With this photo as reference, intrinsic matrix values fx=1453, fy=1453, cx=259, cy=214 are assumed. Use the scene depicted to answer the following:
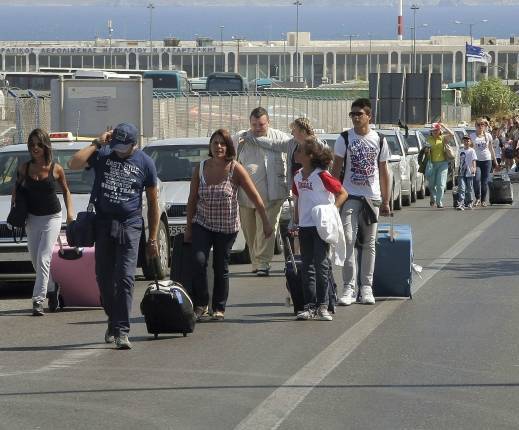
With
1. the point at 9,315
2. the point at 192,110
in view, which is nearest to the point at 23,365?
the point at 9,315

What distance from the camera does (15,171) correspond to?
1611 centimetres

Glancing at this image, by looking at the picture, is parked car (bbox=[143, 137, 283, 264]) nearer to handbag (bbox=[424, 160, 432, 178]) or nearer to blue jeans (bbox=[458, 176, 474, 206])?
blue jeans (bbox=[458, 176, 474, 206])

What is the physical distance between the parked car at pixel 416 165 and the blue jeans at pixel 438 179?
3.12 ft

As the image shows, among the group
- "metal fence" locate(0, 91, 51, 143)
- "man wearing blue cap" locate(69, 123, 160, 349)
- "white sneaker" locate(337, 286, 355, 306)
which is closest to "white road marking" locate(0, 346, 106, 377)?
"man wearing blue cap" locate(69, 123, 160, 349)

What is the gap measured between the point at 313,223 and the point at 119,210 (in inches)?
80.0

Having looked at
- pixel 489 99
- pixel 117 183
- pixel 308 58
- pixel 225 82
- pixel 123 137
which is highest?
pixel 123 137

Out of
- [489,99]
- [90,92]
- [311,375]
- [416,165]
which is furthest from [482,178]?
[489,99]

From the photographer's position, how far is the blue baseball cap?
1053 cm

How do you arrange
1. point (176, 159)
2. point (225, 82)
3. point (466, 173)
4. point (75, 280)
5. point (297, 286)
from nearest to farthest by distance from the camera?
1. point (297, 286)
2. point (75, 280)
3. point (176, 159)
4. point (466, 173)
5. point (225, 82)

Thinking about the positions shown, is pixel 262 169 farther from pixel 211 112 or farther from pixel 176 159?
pixel 211 112

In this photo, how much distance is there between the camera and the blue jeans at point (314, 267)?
1199cm

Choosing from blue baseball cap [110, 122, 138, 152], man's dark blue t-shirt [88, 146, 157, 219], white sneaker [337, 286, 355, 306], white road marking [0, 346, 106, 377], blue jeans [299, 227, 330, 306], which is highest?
blue baseball cap [110, 122, 138, 152]

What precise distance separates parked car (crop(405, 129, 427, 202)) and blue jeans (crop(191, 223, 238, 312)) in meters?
17.9

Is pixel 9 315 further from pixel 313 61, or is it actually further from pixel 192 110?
pixel 313 61
